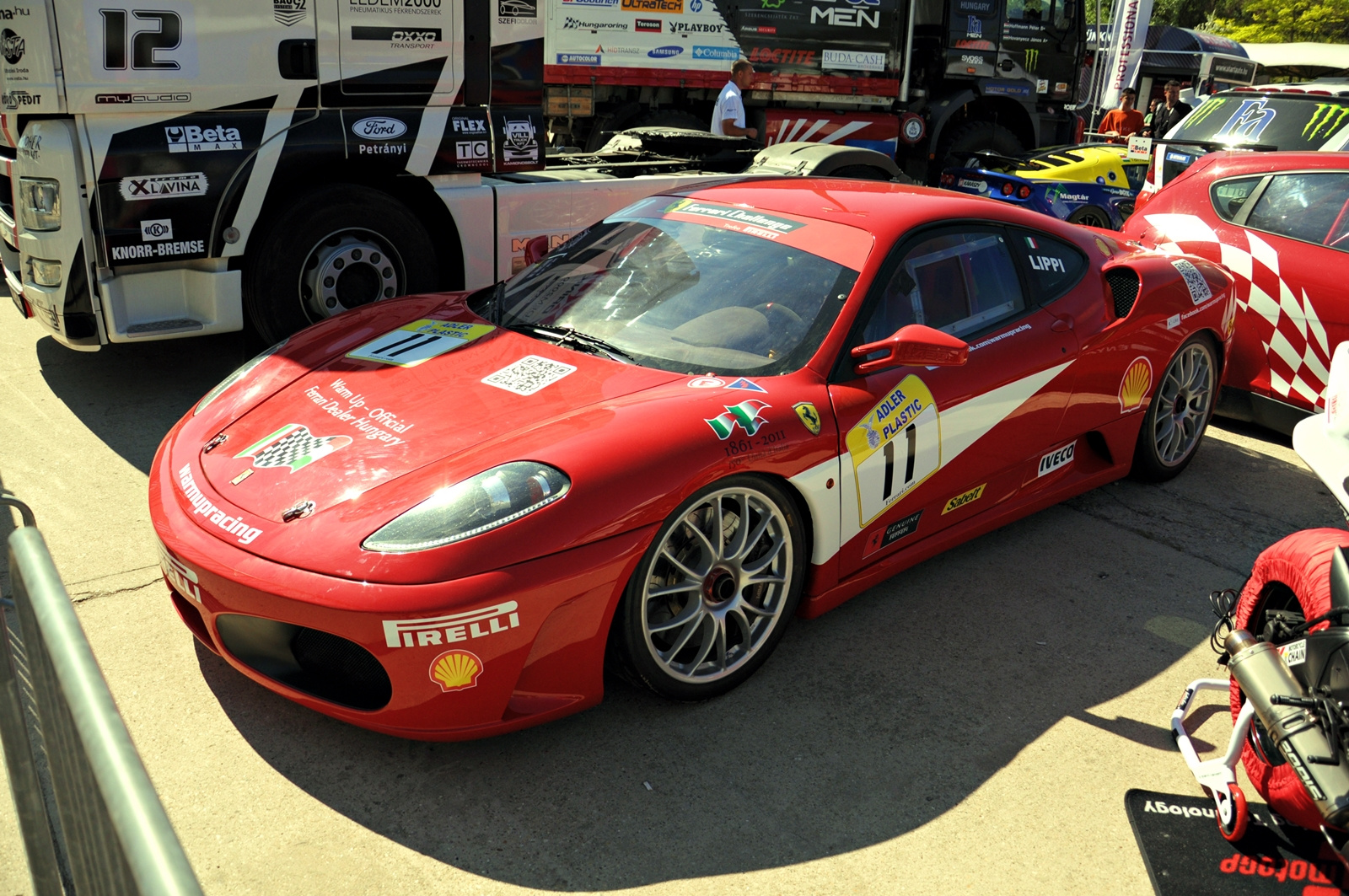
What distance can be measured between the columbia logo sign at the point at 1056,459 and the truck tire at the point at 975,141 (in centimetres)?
887

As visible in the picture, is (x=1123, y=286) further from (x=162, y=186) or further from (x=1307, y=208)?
(x=162, y=186)

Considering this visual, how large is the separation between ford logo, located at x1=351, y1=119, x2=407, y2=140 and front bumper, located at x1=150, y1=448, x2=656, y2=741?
348 cm

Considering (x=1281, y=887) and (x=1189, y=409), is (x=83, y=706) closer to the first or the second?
(x=1281, y=887)

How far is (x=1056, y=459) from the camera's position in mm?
4094

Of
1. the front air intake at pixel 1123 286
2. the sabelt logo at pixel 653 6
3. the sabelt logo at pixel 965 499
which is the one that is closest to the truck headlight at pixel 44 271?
the sabelt logo at pixel 965 499

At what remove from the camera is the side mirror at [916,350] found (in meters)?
3.21

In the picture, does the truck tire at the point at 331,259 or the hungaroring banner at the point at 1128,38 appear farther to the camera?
the hungaroring banner at the point at 1128,38

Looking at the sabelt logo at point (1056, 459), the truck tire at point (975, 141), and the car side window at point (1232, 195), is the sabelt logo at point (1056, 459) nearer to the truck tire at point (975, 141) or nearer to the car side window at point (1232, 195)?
the car side window at point (1232, 195)

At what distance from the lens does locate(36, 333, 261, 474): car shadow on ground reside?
16.0 feet

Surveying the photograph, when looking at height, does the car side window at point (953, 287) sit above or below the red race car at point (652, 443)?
above

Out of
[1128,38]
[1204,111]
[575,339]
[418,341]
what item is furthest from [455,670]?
[1128,38]

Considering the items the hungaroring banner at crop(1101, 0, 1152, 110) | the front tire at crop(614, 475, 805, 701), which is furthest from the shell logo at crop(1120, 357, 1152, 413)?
the hungaroring banner at crop(1101, 0, 1152, 110)

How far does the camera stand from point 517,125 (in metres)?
6.32

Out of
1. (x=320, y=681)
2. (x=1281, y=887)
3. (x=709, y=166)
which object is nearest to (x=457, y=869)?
(x=320, y=681)
